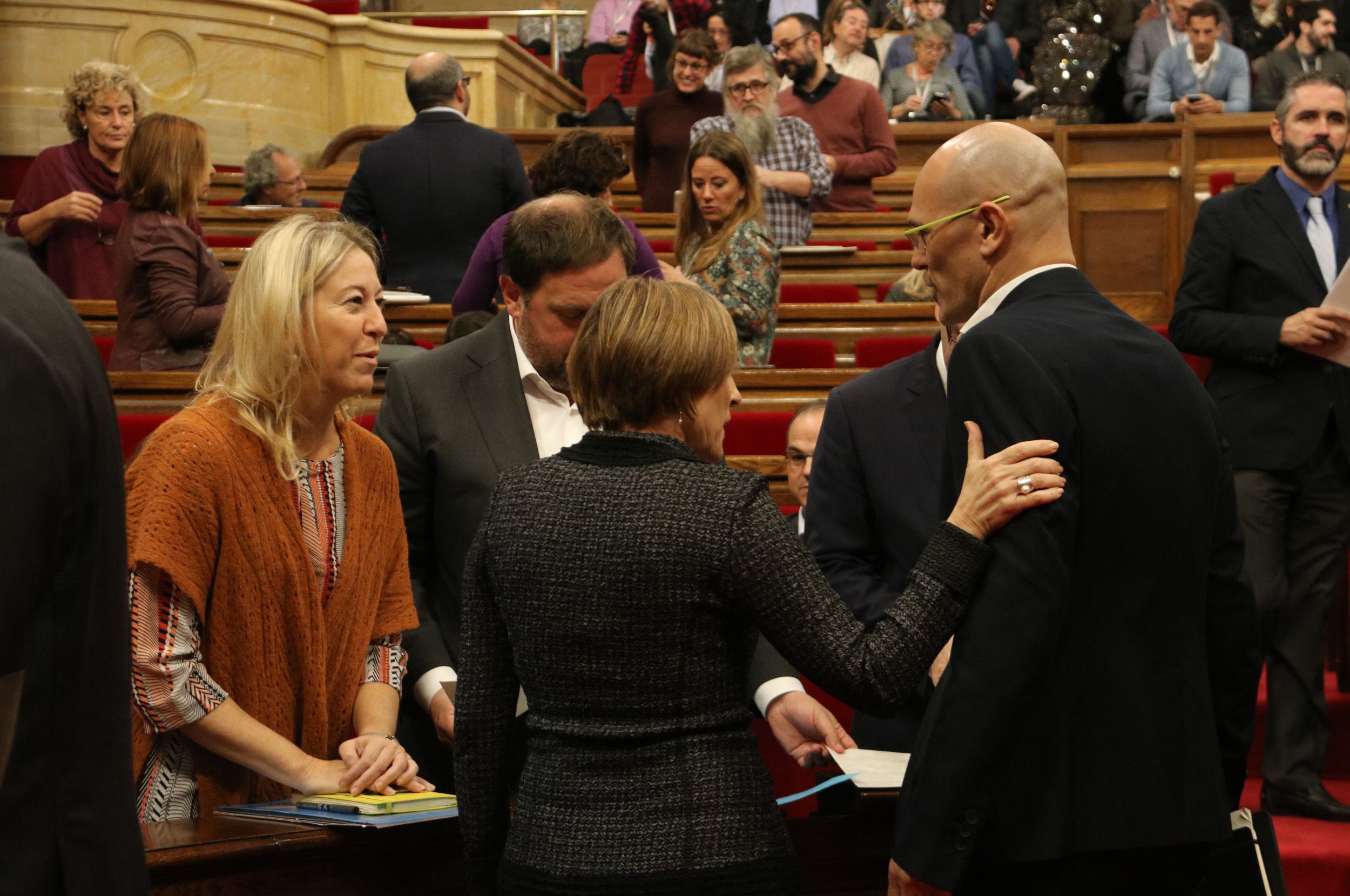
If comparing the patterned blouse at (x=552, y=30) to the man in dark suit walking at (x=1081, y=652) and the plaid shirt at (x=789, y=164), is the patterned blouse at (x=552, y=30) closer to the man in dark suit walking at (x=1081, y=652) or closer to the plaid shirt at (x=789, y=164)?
the plaid shirt at (x=789, y=164)

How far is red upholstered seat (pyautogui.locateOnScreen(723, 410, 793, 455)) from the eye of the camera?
4062 millimetres

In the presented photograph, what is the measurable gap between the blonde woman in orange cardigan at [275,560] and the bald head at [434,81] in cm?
325

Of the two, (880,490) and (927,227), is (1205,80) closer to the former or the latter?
(880,490)

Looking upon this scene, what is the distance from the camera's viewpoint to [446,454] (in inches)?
84.6

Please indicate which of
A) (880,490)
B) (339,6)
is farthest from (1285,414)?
(339,6)

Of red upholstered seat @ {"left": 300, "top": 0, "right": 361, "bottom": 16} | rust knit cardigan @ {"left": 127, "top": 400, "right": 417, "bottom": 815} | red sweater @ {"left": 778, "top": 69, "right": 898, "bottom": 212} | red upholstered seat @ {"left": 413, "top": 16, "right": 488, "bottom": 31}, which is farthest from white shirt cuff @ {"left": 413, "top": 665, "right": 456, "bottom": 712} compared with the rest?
red upholstered seat @ {"left": 413, "top": 16, "right": 488, "bottom": 31}

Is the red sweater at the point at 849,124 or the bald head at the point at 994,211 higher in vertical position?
the red sweater at the point at 849,124

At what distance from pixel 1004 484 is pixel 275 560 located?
0.94m

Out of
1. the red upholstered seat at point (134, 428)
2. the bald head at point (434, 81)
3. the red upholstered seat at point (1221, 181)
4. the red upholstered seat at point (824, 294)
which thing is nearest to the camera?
the red upholstered seat at point (134, 428)

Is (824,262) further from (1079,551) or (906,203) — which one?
(1079,551)

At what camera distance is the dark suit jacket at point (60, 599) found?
812 millimetres

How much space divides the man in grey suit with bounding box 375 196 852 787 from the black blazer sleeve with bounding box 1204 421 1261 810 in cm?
95

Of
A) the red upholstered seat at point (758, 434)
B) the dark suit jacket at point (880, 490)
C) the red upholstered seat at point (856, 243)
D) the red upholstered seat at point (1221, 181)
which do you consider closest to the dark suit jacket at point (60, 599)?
the dark suit jacket at point (880, 490)

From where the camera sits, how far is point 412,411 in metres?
2.18
